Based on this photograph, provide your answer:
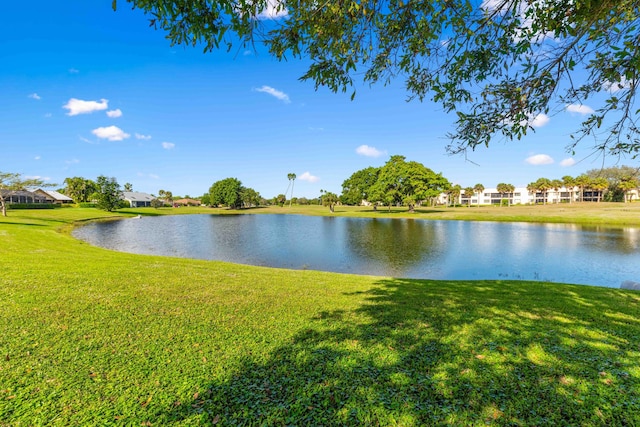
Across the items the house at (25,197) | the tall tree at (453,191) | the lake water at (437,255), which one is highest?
the tall tree at (453,191)

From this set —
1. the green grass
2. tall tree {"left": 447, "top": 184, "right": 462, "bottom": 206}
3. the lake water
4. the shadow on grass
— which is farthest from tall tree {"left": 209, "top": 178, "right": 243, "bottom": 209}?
the shadow on grass

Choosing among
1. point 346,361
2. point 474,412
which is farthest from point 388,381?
point 474,412

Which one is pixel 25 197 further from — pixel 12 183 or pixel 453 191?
pixel 453 191

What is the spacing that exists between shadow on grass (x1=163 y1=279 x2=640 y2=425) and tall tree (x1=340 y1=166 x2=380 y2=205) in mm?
85510

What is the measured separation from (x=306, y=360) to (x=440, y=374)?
70.6 inches

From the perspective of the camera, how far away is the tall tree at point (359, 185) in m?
91.9

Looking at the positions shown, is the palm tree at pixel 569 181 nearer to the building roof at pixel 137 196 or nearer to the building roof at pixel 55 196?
the building roof at pixel 137 196

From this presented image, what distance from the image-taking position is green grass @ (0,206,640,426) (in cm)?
303

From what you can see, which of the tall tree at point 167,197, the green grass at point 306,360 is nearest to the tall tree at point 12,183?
the green grass at point 306,360

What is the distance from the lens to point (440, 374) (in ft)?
12.2

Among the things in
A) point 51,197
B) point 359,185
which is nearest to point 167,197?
point 51,197

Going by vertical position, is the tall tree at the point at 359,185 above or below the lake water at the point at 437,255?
above

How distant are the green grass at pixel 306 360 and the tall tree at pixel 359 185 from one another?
280 feet

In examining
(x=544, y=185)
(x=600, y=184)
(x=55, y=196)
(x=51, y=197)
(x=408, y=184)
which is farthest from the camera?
(x=544, y=185)
